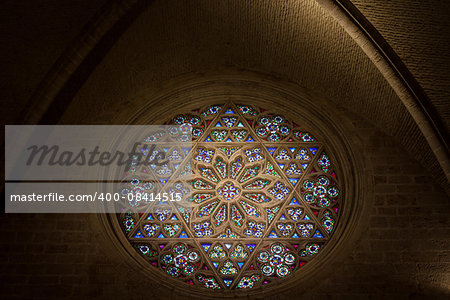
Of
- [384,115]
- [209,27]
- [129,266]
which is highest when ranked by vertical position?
[209,27]

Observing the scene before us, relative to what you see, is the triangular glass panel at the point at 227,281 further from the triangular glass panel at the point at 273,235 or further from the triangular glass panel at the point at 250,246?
the triangular glass panel at the point at 273,235

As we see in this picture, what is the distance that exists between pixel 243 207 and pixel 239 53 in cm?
210

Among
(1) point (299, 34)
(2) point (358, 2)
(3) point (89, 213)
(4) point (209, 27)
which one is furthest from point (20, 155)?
(2) point (358, 2)

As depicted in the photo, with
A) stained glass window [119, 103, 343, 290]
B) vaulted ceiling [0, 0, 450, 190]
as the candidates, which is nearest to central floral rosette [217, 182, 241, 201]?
stained glass window [119, 103, 343, 290]

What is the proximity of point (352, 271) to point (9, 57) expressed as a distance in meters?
4.58

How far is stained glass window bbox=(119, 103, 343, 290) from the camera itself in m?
7.25

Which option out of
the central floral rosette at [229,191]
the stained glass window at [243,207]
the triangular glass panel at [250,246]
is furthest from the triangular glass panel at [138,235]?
the triangular glass panel at [250,246]

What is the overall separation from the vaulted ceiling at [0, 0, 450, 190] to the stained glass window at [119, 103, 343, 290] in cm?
73

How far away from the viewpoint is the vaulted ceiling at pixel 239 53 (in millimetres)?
6406

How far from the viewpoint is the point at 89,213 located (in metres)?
7.46

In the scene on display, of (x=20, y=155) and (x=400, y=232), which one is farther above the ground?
(x=20, y=155)

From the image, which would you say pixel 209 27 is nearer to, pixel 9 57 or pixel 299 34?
pixel 299 34

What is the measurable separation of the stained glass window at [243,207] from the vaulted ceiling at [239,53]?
726mm

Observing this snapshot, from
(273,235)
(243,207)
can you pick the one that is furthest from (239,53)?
(273,235)
